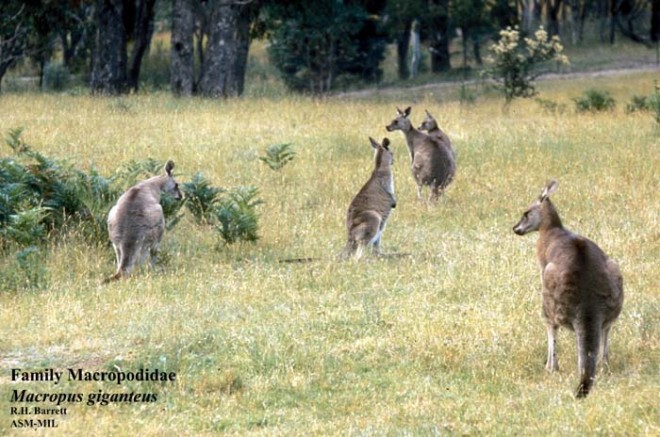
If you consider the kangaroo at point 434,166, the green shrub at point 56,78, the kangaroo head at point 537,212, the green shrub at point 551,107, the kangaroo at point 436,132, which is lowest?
the green shrub at point 56,78

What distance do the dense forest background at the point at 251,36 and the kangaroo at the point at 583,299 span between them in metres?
22.1

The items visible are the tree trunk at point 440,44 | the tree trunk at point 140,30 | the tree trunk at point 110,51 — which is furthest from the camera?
the tree trunk at point 440,44

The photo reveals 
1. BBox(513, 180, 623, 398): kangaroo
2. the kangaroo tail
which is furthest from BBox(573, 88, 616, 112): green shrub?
the kangaroo tail

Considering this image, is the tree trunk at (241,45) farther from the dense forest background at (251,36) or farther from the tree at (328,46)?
the tree at (328,46)

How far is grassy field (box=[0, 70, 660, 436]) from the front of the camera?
7.01m

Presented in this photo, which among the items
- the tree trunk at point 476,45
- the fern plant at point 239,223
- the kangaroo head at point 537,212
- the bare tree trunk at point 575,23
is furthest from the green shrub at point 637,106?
the bare tree trunk at point 575,23

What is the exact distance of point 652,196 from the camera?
14.4 m

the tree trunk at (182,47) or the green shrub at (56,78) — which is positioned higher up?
the tree trunk at (182,47)

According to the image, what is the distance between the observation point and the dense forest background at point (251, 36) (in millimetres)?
30250

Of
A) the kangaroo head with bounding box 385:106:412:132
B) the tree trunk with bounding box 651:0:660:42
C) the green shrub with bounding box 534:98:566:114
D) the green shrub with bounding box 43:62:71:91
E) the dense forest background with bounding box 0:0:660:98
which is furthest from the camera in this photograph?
the tree trunk with bounding box 651:0:660:42

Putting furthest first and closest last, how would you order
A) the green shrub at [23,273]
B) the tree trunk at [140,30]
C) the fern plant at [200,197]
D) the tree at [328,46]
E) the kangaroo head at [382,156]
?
the tree at [328,46], the tree trunk at [140,30], the fern plant at [200,197], the kangaroo head at [382,156], the green shrub at [23,273]

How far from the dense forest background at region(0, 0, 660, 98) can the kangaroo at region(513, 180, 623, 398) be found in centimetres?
2213

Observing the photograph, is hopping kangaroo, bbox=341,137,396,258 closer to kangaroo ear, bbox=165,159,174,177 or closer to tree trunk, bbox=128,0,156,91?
kangaroo ear, bbox=165,159,174,177

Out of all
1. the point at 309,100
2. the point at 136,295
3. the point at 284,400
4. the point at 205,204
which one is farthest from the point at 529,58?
the point at 284,400
